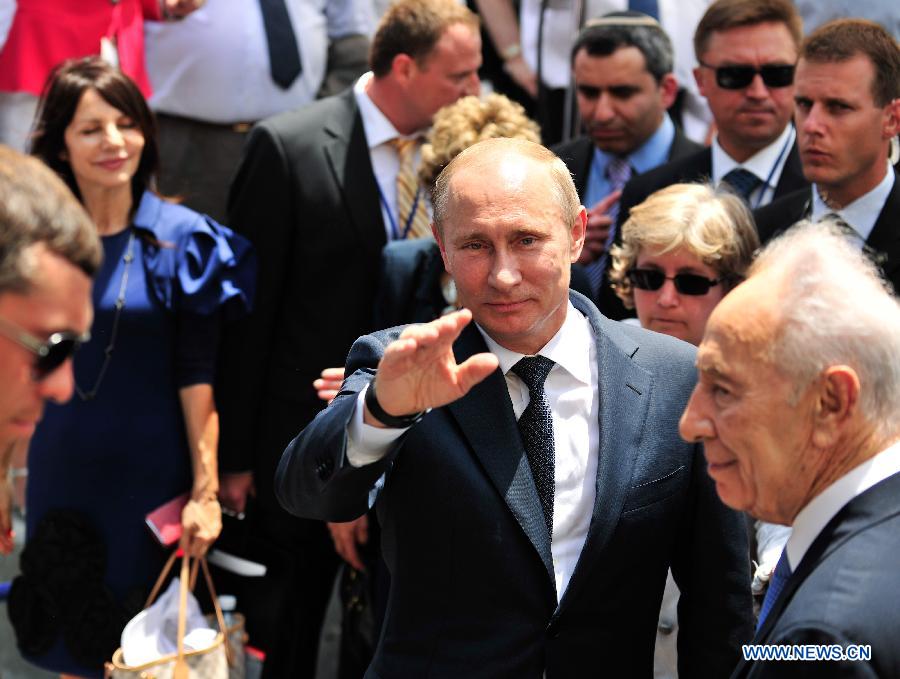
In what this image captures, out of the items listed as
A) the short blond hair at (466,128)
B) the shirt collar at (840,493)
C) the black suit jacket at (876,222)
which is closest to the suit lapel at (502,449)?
the shirt collar at (840,493)

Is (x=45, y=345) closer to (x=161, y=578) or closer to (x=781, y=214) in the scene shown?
(x=161, y=578)

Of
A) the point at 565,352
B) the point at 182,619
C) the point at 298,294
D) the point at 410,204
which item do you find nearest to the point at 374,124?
the point at 410,204

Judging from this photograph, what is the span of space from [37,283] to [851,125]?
10.8ft

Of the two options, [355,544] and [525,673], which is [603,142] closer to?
[355,544]

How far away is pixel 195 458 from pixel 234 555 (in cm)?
42

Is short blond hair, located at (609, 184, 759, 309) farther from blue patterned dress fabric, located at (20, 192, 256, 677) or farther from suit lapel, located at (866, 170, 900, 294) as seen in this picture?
blue patterned dress fabric, located at (20, 192, 256, 677)

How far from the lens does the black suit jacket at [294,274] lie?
520 centimetres

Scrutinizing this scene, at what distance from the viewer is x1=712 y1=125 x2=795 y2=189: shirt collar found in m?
5.30

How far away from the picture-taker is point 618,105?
574cm

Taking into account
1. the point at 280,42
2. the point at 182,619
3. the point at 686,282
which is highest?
the point at 280,42

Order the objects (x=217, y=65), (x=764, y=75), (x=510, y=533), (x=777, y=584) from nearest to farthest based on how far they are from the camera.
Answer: (x=777, y=584), (x=510, y=533), (x=764, y=75), (x=217, y=65)

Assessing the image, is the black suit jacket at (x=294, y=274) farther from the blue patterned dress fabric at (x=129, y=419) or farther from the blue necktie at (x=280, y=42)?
the blue necktie at (x=280, y=42)

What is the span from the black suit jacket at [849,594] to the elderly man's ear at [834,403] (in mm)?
128

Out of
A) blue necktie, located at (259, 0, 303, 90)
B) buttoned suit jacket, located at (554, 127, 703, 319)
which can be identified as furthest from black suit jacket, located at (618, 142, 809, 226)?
blue necktie, located at (259, 0, 303, 90)
